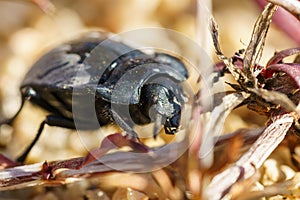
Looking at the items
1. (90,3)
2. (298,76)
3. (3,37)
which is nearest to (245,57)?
(298,76)

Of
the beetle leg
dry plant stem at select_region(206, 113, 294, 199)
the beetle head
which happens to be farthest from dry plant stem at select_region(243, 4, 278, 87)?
the beetle leg

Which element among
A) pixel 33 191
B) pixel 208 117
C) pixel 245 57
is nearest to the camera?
pixel 245 57

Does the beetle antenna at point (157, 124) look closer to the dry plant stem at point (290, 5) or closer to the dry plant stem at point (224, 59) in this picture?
the dry plant stem at point (224, 59)

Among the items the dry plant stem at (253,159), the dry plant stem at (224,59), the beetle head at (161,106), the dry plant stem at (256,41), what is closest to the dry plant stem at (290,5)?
the dry plant stem at (256,41)

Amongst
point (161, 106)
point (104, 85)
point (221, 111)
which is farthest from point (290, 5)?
point (104, 85)

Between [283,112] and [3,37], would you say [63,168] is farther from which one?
[3,37]

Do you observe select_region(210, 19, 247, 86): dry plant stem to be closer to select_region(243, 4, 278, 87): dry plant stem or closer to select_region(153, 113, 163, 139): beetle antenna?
select_region(243, 4, 278, 87): dry plant stem
